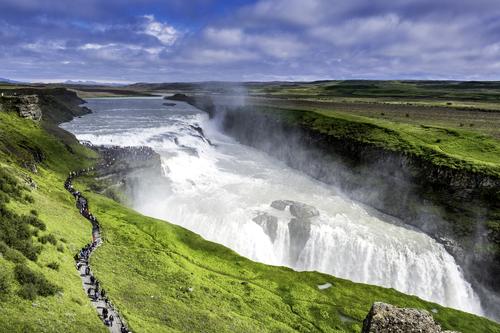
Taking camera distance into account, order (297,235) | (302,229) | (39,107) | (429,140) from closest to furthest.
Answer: (297,235) < (302,229) < (429,140) < (39,107)

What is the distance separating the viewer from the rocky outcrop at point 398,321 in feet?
76.1

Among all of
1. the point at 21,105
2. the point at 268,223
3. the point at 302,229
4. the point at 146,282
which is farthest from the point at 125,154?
the point at 146,282

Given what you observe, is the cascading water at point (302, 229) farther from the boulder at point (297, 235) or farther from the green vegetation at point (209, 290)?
the green vegetation at point (209, 290)

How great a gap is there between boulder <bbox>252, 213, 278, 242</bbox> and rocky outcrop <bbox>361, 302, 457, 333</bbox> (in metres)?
49.0

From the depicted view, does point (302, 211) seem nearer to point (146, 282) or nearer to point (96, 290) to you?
point (146, 282)

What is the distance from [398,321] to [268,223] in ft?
169

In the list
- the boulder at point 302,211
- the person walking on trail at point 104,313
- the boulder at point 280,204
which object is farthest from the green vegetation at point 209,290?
the boulder at point 280,204

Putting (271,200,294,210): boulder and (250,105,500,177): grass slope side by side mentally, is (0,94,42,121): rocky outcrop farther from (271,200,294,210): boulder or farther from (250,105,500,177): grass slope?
(250,105,500,177): grass slope

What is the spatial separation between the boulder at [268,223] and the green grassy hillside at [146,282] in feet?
45.7

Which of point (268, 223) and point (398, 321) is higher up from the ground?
point (398, 321)

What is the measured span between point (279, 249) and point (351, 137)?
4944 cm

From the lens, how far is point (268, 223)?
245 ft

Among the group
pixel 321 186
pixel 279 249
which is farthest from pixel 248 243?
pixel 321 186

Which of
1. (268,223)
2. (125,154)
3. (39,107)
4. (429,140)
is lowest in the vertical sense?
(268,223)
